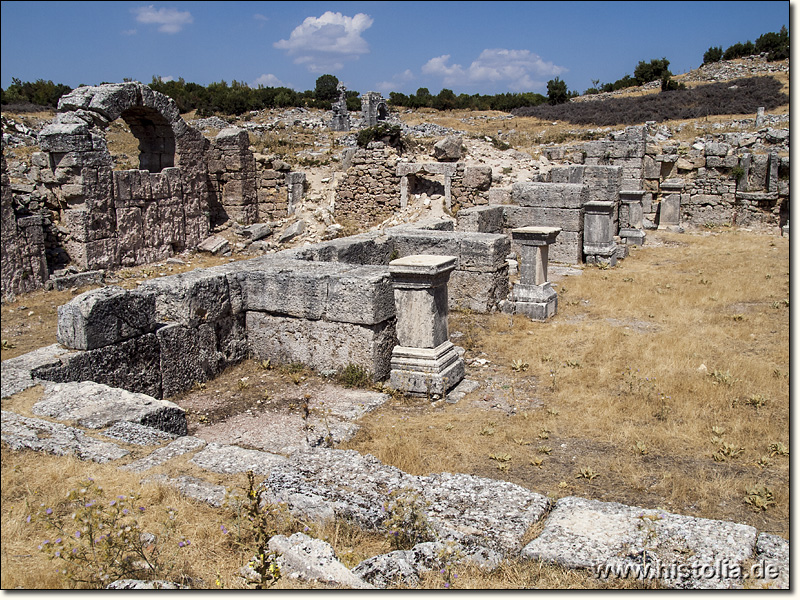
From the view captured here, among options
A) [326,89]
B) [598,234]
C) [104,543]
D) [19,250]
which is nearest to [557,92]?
[326,89]

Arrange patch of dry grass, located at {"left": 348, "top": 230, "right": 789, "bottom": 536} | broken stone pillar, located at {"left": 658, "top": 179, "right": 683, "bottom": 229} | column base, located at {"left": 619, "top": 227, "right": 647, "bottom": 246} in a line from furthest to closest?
broken stone pillar, located at {"left": 658, "top": 179, "right": 683, "bottom": 229} → column base, located at {"left": 619, "top": 227, "right": 647, "bottom": 246} → patch of dry grass, located at {"left": 348, "top": 230, "right": 789, "bottom": 536}

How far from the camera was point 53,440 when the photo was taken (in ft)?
13.8

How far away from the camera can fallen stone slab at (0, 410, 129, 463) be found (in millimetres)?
4109

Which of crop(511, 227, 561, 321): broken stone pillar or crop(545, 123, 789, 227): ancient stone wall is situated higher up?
crop(545, 123, 789, 227): ancient stone wall

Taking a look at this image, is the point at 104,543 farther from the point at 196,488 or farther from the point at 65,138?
the point at 65,138

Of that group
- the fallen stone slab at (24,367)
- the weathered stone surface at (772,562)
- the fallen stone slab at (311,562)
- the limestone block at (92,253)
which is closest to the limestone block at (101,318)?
the fallen stone slab at (24,367)

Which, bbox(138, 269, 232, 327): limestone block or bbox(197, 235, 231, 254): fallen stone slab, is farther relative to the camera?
bbox(197, 235, 231, 254): fallen stone slab

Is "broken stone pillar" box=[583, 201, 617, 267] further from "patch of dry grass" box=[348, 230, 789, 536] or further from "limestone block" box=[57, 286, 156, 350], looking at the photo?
"limestone block" box=[57, 286, 156, 350]

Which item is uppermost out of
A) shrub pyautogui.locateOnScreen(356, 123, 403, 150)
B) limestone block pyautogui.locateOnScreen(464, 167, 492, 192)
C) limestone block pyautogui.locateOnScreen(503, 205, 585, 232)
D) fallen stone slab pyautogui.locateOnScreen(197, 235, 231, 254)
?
shrub pyautogui.locateOnScreen(356, 123, 403, 150)

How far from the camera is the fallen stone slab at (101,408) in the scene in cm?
464

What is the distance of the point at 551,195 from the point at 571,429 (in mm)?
8644

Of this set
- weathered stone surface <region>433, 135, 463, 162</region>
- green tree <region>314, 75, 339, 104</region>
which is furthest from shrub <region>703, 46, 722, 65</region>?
weathered stone surface <region>433, 135, 463, 162</region>

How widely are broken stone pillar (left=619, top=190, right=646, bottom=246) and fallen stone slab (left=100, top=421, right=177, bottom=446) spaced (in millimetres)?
13690

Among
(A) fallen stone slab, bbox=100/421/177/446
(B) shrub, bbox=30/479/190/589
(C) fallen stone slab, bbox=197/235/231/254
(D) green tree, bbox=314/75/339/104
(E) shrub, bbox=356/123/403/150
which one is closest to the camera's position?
(B) shrub, bbox=30/479/190/589
